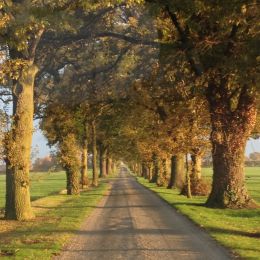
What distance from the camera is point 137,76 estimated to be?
104 ft

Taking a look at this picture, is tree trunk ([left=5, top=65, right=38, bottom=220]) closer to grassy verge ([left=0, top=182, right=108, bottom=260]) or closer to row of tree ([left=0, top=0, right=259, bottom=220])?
row of tree ([left=0, top=0, right=259, bottom=220])

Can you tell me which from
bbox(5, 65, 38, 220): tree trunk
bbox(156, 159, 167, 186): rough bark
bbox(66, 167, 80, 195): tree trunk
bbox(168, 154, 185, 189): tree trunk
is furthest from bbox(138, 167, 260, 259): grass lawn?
bbox(156, 159, 167, 186): rough bark

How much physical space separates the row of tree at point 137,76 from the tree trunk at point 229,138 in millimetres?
51

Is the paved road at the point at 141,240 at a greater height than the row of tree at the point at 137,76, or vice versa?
the row of tree at the point at 137,76

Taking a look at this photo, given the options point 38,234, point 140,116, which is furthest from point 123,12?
point 38,234

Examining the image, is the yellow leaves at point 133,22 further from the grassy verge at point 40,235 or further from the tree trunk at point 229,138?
the grassy verge at point 40,235

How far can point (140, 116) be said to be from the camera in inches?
1542

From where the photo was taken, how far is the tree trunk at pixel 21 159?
66.5 ft

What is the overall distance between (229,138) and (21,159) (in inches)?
427

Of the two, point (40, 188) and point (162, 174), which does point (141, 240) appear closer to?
point (162, 174)

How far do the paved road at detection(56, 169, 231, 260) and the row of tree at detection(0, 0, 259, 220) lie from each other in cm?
494

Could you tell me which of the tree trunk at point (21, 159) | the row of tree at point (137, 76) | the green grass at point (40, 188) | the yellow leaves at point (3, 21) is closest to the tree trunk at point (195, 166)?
the row of tree at point (137, 76)

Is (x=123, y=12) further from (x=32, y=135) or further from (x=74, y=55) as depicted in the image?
(x=32, y=135)

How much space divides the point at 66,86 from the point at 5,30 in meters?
17.3
